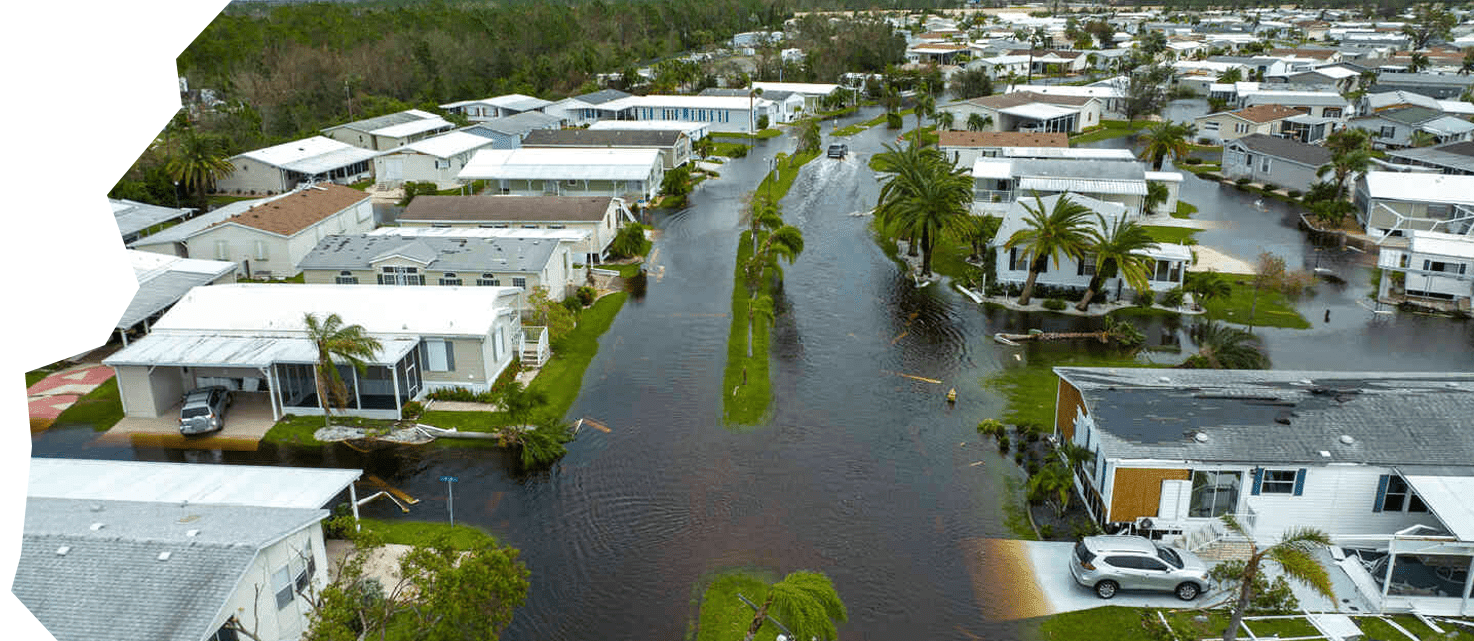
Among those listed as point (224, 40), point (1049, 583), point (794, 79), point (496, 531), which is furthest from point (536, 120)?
point (1049, 583)

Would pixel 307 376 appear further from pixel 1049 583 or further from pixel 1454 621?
pixel 1454 621

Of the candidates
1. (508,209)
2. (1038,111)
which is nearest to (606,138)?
(508,209)

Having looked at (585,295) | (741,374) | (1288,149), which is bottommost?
(741,374)

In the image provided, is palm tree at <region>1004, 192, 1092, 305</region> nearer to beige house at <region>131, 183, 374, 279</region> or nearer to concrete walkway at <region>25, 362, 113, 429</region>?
beige house at <region>131, 183, 374, 279</region>

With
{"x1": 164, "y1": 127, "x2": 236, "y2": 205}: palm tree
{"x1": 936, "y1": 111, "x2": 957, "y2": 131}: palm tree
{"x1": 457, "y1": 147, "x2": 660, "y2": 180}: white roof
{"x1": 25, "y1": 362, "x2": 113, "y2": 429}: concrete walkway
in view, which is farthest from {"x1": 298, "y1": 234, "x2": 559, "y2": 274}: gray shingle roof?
{"x1": 936, "y1": 111, "x2": 957, "y2": 131}: palm tree

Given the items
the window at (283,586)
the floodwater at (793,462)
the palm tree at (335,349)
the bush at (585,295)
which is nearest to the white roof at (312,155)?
the bush at (585,295)

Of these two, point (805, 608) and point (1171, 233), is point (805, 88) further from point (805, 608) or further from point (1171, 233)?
point (805, 608)
